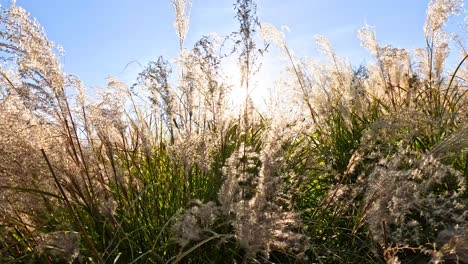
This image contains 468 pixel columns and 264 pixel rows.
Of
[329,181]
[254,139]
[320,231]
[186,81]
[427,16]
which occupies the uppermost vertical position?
[427,16]

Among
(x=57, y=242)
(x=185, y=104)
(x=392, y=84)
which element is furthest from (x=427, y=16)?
(x=57, y=242)

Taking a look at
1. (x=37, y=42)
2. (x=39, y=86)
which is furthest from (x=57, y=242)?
(x=37, y=42)

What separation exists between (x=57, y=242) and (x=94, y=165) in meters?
0.99

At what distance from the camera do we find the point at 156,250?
2650mm

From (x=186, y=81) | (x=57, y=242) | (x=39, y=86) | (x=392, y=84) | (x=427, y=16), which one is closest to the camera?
(x=57, y=242)

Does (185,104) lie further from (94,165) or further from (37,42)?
(37,42)

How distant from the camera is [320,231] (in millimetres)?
3160

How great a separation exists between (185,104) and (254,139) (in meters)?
0.77

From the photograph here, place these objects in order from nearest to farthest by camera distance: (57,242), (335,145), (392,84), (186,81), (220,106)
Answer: (57,242) → (220,106) → (186,81) → (335,145) → (392,84)

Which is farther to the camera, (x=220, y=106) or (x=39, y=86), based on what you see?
(x=220, y=106)

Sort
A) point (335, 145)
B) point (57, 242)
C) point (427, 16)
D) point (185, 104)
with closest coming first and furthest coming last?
point (57, 242), point (185, 104), point (335, 145), point (427, 16)

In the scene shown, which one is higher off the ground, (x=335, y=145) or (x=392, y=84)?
(x=392, y=84)

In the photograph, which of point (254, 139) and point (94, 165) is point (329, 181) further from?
point (94, 165)

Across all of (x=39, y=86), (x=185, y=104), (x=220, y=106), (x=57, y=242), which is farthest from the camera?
(x=185, y=104)
